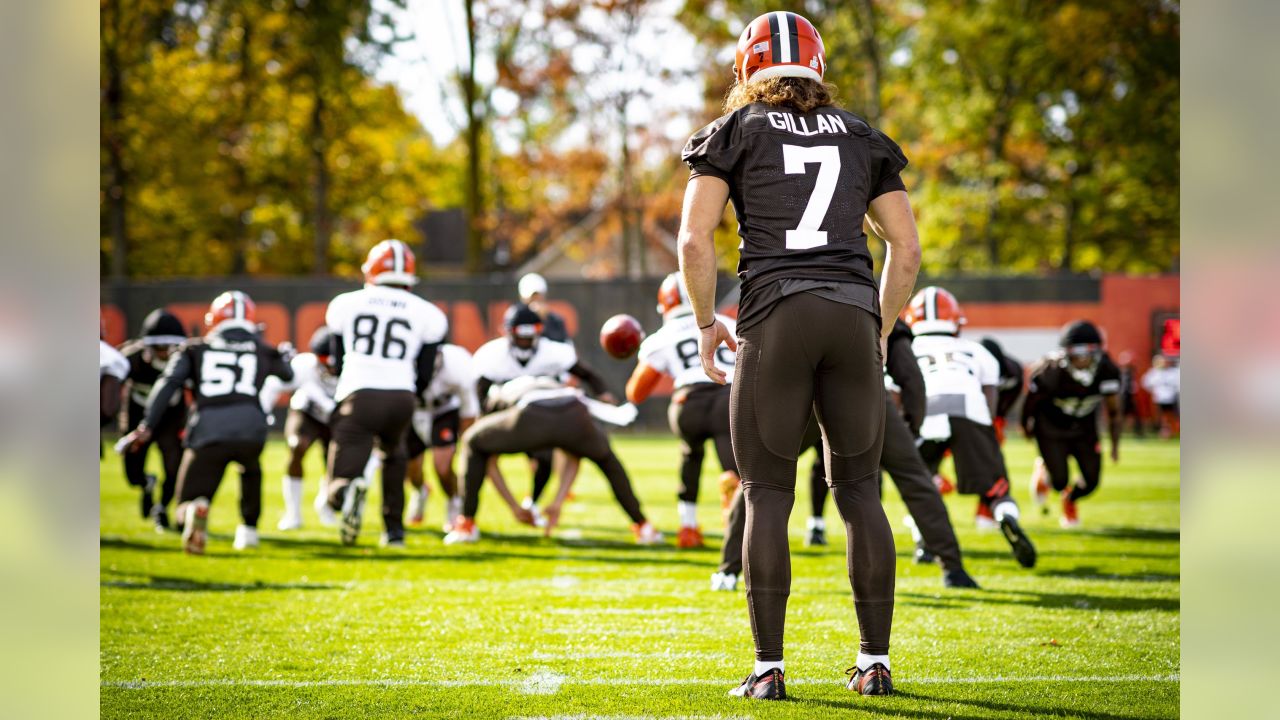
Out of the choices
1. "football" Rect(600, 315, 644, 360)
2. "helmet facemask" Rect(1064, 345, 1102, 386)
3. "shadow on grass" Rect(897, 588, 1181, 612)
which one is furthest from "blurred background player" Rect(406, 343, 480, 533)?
"helmet facemask" Rect(1064, 345, 1102, 386)

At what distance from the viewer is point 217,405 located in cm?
873

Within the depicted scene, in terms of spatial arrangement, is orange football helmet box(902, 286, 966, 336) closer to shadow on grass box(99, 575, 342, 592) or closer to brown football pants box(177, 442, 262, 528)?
shadow on grass box(99, 575, 342, 592)

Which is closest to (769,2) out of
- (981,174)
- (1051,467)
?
(981,174)

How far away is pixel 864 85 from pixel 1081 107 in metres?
5.39

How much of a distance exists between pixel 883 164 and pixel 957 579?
11.6ft

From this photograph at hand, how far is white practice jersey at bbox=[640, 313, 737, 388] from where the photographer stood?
26.1 feet

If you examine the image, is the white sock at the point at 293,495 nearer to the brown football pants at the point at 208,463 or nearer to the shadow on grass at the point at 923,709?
the brown football pants at the point at 208,463

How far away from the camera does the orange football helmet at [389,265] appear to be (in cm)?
893

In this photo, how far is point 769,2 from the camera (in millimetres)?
29641

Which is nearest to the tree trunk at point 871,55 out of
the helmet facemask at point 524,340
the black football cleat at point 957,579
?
the helmet facemask at point 524,340

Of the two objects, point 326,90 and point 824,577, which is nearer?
point 824,577

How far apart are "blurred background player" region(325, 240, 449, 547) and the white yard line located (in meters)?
4.11
